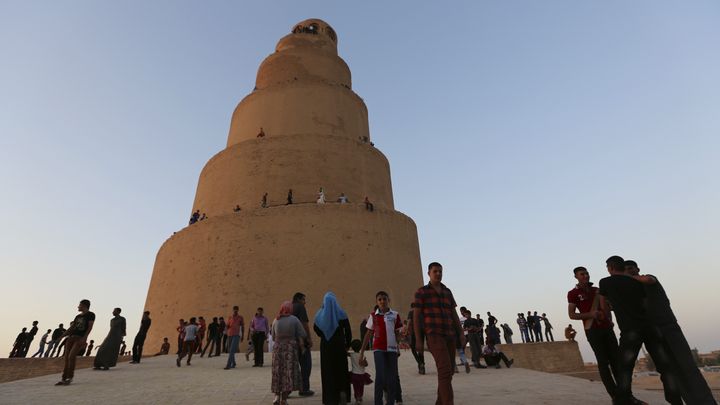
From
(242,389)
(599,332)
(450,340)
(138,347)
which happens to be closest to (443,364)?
(450,340)

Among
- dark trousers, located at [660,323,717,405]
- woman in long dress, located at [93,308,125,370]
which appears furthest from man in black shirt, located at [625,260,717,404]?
woman in long dress, located at [93,308,125,370]

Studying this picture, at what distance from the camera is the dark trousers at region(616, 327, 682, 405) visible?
390 centimetres

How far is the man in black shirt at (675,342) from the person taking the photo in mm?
3801

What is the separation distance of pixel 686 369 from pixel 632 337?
48 centimetres

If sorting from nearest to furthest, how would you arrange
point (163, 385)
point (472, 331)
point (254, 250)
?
point (163, 385), point (472, 331), point (254, 250)

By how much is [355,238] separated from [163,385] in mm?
9811

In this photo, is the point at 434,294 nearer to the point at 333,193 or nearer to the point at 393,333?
the point at 393,333

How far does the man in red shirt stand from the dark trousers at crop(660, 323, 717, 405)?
53 centimetres

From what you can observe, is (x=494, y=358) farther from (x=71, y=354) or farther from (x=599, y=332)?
(x=71, y=354)

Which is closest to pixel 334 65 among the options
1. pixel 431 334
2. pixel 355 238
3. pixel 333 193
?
pixel 333 193

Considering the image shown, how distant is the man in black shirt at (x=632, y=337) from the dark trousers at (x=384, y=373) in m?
2.15

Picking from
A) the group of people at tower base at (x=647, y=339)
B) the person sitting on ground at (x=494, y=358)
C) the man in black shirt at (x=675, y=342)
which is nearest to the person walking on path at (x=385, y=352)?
the group of people at tower base at (x=647, y=339)

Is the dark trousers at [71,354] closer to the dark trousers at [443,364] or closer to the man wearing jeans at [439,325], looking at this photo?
the man wearing jeans at [439,325]

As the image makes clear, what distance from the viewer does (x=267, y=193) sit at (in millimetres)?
18141
